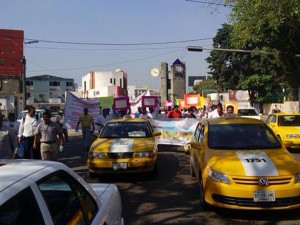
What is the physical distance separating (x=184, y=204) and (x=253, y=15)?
10522 millimetres

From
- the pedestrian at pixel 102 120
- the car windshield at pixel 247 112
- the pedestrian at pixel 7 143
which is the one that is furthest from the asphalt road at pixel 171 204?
the car windshield at pixel 247 112

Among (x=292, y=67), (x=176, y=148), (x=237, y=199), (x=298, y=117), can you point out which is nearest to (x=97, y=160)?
(x=237, y=199)

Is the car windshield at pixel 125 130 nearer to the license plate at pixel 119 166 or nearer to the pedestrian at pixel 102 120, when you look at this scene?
the license plate at pixel 119 166

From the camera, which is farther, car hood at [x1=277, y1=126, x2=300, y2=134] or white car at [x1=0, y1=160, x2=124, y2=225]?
car hood at [x1=277, y1=126, x2=300, y2=134]

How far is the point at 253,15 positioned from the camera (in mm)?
15781

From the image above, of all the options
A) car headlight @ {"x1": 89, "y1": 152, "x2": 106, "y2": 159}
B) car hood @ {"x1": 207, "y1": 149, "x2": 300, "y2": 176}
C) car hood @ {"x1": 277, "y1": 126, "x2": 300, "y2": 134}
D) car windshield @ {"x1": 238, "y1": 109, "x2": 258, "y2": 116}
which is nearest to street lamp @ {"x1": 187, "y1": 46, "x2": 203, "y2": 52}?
car windshield @ {"x1": 238, "y1": 109, "x2": 258, "y2": 116}

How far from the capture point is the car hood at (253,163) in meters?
6.16

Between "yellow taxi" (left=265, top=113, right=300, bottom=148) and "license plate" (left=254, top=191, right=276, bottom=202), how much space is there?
867 centimetres

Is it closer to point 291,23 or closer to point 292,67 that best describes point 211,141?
point 291,23

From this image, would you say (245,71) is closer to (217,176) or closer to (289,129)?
(289,129)

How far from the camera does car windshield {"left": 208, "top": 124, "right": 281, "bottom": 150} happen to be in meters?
7.43

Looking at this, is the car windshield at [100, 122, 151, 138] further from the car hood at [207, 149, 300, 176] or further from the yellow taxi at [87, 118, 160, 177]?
the car hood at [207, 149, 300, 176]

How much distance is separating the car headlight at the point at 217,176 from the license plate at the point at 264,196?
1.46ft

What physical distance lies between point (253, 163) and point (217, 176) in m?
0.58
